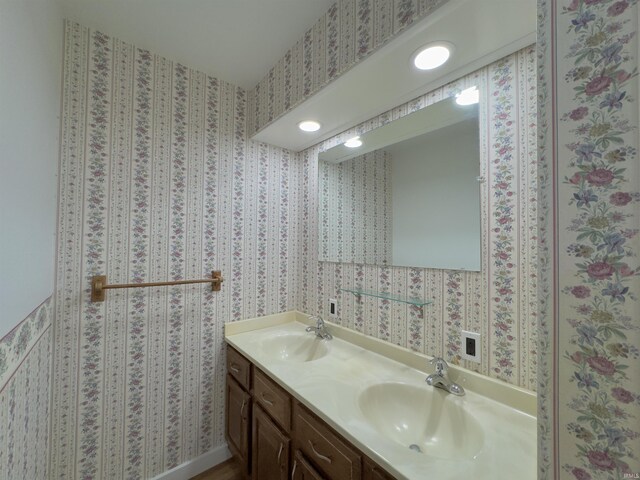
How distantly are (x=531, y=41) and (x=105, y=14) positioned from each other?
68.7 inches

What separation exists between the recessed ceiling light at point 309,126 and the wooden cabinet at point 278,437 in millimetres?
1359

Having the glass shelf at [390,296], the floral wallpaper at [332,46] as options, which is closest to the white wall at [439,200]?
the glass shelf at [390,296]

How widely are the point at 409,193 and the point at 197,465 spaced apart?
1.98 m

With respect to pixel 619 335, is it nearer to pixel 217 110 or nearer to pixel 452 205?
pixel 452 205

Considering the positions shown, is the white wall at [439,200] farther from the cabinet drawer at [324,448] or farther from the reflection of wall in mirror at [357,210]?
the cabinet drawer at [324,448]

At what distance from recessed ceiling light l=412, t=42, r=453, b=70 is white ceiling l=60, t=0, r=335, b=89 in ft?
1.68

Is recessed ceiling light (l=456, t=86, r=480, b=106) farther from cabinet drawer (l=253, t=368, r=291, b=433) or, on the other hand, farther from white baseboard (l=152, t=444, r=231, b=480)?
white baseboard (l=152, t=444, r=231, b=480)

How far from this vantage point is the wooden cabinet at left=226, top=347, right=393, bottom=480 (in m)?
0.80

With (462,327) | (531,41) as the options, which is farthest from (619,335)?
(531,41)

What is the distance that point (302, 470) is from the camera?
3.13 feet

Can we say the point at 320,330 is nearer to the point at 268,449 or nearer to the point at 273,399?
the point at 273,399

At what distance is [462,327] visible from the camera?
1034 mm

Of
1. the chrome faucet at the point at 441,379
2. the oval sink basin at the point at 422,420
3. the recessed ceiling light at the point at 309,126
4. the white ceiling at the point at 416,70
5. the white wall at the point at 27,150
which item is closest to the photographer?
the white wall at the point at 27,150

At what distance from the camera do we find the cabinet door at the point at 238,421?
52.8 inches
